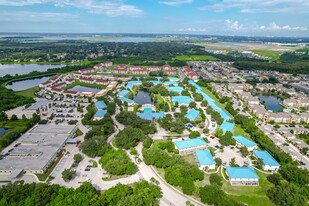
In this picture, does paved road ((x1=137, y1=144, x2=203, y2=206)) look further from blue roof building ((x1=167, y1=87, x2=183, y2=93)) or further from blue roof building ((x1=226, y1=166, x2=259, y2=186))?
blue roof building ((x1=167, y1=87, x2=183, y2=93))

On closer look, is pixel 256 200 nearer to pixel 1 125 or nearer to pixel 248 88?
pixel 1 125

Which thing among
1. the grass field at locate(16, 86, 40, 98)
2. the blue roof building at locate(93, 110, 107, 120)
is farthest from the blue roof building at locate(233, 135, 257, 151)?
the grass field at locate(16, 86, 40, 98)

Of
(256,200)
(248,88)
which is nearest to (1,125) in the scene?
(256,200)

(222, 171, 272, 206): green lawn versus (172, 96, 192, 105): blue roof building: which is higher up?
(172, 96, 192, 105): blue roof building

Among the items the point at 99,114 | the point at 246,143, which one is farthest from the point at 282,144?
the point at 99,114

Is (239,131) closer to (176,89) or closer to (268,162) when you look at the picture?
(268,162)

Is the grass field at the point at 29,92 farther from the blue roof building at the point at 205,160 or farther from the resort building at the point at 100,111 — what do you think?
the blue roof building at the point at 205,160

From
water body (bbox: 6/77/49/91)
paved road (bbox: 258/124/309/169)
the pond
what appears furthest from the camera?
water body (bbox: 6/77/49/91)
